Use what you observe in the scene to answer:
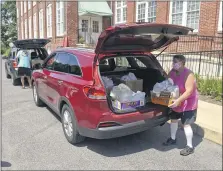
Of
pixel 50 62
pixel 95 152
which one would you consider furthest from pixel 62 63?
pixel 95 152

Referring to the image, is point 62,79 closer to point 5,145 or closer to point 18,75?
point 5,145

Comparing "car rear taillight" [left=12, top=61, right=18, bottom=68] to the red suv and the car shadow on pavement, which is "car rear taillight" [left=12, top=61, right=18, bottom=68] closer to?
the red suv

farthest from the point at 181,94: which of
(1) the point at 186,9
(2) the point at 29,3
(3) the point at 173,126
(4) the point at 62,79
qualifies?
(2) the point at 29,3

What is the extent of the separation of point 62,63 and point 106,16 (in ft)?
60.5

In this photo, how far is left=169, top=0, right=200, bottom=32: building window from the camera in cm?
1267

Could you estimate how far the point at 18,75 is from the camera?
31.6 feet

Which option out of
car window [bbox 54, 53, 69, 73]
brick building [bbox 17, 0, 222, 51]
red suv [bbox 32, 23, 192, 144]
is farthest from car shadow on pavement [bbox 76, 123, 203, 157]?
brick building [bbox 17, 0, 222, 51]

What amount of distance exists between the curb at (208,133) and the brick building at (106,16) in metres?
6.91

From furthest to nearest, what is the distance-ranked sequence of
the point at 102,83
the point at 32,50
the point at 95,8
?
1. the point at 95,8
2. the point at 32,50
3. the point at 102,83

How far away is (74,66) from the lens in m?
4.39

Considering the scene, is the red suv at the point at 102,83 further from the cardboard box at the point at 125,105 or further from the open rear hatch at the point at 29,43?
the open rear hatch at the point at 29,43

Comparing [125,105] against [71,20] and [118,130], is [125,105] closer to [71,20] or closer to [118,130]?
[118,130]

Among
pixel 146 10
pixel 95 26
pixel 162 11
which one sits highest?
pixel 146 10

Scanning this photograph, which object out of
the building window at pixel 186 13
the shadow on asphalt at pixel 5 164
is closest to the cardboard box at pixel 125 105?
the shadow on asphalt at pixel 5 164
